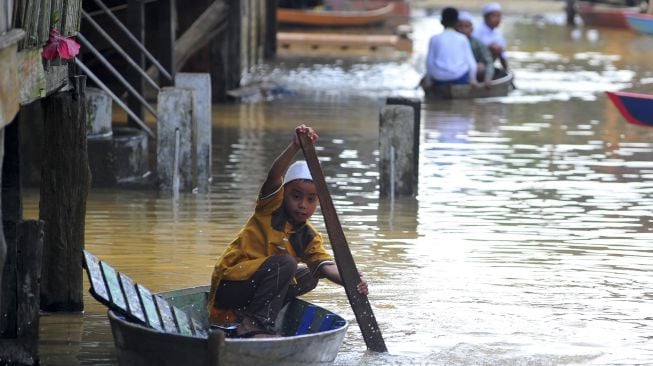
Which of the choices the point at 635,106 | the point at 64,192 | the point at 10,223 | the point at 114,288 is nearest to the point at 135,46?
the point at 635,106

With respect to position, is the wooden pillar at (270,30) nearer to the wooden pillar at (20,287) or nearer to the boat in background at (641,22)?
the boat in background at (641,22)

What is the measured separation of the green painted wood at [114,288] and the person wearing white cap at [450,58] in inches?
500

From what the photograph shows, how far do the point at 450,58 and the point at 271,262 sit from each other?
12.6m

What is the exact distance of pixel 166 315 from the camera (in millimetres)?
7363

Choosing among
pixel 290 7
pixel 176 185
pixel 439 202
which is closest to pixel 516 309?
pixel 439 202

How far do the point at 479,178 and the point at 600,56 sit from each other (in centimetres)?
1374

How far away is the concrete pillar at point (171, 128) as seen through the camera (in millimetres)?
12312

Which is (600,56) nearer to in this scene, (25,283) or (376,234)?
(376,234)

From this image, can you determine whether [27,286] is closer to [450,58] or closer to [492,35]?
[450,58]

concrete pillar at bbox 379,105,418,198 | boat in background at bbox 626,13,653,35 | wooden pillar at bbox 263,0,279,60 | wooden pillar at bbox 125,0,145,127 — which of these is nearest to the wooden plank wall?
concrete pillar at bbox 379,105,418,198

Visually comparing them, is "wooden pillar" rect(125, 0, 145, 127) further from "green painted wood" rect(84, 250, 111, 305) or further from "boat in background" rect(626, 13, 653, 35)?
"boat in background" rect(626, 13, 653, 35)

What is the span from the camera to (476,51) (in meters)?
20.4

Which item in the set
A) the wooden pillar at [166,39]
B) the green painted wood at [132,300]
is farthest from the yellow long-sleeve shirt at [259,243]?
the wooden pillar at [166,39]

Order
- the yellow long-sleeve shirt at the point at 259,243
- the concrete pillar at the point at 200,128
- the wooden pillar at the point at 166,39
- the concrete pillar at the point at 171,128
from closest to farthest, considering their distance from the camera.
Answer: the yellow long-sleeve shirt at the point at 259,243 < the concrete pillar at the point at 171,128 < the concrete pillar at the point at 200,128 < the wooden pillar at the point at 166,39
